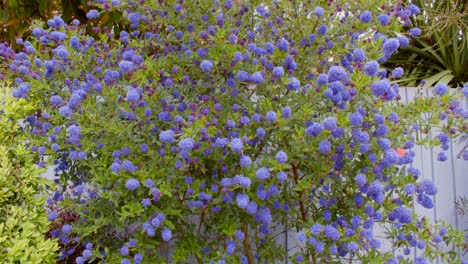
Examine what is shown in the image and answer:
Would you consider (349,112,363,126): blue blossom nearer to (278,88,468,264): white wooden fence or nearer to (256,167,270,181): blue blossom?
(256,167,270,181): blue blossom

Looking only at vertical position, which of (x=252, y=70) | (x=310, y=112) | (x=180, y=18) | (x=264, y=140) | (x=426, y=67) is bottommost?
(x=426, y=67)

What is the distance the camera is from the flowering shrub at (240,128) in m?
2.15

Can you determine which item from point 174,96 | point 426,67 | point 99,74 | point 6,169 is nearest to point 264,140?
point 174,96

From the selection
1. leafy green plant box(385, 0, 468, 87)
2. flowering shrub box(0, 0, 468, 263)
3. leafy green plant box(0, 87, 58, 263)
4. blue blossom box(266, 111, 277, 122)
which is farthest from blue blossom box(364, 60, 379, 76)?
leafy green plant box(385, 0, 468, 87)

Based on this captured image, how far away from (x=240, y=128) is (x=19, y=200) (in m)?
1.09

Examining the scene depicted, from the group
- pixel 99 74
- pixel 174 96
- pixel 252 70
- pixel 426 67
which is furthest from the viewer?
pixel 426 67

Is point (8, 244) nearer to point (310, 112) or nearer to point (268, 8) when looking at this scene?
point (310, 112)

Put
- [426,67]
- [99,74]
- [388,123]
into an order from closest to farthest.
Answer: [388,123] → [99,74] → [426,67]

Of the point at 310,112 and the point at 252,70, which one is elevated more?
the point at 252,70

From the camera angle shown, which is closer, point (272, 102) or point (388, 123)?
point (388, 123)

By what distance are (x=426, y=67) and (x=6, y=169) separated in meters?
4.31

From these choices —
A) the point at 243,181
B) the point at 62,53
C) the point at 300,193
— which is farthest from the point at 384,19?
the point at 62,53

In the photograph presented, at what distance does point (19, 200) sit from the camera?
8.13ft

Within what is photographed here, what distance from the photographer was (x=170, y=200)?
8.06 feet
